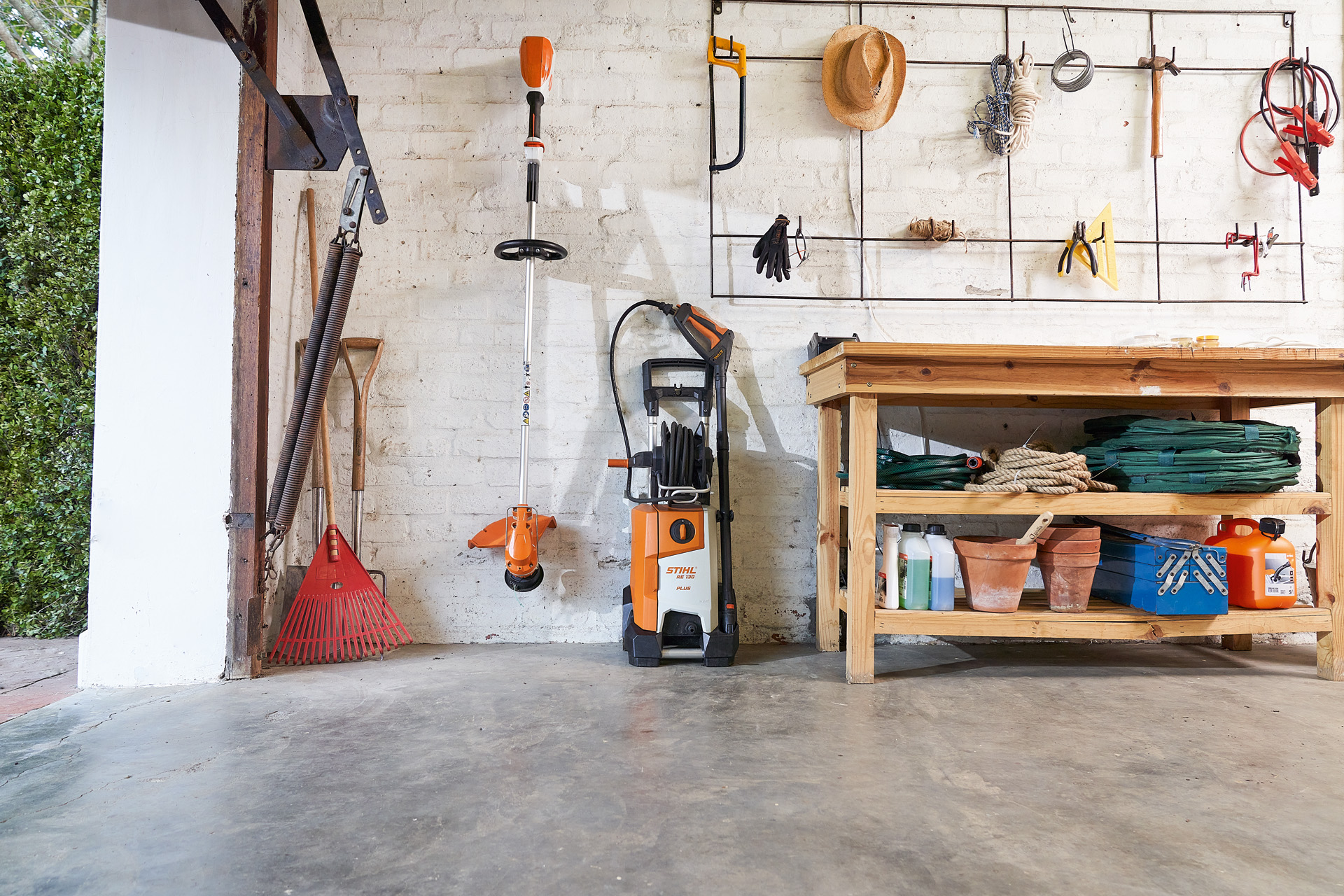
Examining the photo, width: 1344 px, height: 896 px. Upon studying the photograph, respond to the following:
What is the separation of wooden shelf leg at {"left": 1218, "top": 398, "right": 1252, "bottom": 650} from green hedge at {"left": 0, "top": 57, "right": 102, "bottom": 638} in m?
4.64

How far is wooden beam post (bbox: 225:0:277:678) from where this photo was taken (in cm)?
236

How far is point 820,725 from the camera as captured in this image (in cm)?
196

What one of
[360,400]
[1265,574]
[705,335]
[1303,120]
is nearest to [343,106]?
[360,400]

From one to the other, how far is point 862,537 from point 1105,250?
1695 mm

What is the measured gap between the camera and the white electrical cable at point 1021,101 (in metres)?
2.88

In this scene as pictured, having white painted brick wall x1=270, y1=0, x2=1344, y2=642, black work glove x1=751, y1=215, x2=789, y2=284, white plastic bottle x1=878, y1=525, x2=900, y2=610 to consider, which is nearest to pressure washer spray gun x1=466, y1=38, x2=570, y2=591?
→ white painted brick wall x1=270, y1=0, x2=1344, y2=642

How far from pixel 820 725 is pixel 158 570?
7.06ft

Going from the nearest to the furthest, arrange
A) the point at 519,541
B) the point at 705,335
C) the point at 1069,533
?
1. the point at 1069,533
2. the point at 519,541
3. the point at 705,335

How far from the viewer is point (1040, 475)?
231cm

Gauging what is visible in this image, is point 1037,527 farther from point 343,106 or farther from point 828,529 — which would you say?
point 343,106

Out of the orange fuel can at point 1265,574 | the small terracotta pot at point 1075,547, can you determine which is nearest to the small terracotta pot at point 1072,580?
the small terracotta pot at point 1075,547

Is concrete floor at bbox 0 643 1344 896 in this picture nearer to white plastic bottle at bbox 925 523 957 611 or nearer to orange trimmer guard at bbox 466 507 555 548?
white plastic bottle at bbox 925 523 957 611

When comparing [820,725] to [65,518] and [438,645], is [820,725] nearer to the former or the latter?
[438,645]

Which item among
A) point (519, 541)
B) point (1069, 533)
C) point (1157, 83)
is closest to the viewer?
point (1069, 533)
